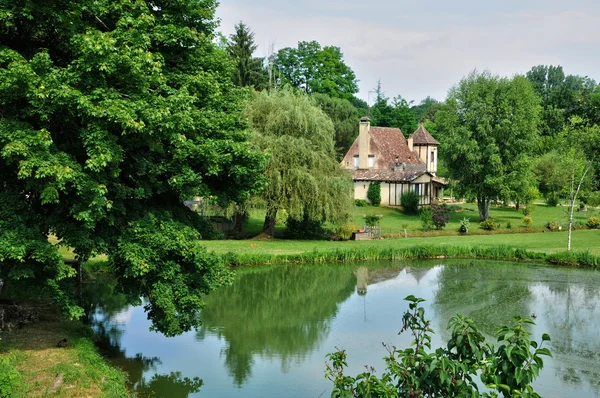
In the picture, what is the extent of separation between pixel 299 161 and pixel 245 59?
23.1m

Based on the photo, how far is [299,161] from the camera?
33.8 meters

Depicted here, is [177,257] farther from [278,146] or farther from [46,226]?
[278,146]

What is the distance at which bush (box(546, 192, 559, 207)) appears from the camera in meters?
55.5

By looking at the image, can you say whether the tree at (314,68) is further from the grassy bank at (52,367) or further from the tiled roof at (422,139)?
the grassy bank at (52,367)

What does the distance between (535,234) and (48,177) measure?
33.7 meters

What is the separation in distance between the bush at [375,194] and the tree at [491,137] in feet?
22.5

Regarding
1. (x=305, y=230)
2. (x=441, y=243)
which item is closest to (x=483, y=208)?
(x=441, y=243)

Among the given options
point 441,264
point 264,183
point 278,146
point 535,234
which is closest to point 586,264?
point 441,264

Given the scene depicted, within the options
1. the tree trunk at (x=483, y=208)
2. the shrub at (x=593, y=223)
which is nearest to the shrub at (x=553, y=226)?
the shrub at (x=593, y=223)

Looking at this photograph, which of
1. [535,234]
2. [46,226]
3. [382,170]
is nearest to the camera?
[46,226]

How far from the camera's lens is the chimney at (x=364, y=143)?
2133 inches

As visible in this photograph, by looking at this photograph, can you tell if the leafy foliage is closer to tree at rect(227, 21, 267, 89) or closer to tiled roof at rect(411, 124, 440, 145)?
tree at rect(227, 21, 267, 89)

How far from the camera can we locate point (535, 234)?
39469mm

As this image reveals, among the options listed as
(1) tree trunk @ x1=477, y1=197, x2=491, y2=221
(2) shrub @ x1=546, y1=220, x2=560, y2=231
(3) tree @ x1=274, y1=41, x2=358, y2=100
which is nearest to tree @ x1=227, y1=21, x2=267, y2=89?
Result: (3) tree @ x1=274, y1=41, x2=358, y2=100
